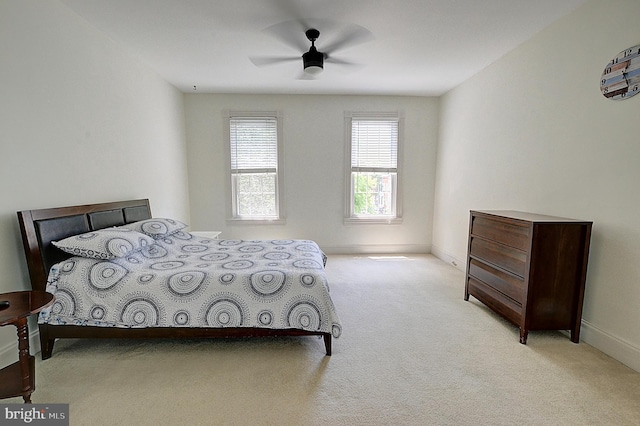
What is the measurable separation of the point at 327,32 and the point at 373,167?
252 centimetres

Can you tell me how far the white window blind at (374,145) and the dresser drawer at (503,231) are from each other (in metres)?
2.18

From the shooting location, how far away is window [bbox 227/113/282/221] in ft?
15.5

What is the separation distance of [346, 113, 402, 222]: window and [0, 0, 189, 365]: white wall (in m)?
2.94

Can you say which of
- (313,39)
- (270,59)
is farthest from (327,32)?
(270,59)

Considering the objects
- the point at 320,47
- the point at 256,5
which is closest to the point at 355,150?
the point at 320,47

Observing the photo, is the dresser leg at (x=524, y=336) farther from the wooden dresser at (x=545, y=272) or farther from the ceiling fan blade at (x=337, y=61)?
the ceiling fan blade at (x=337, y=61)

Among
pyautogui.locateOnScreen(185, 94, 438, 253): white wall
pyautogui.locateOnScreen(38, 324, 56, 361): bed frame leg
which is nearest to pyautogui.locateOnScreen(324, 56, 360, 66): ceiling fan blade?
pyautogui.locateOnScreen(185, 94, 438, 253): white wall

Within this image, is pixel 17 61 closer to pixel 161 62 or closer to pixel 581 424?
pixel 161 62

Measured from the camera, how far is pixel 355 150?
488cm

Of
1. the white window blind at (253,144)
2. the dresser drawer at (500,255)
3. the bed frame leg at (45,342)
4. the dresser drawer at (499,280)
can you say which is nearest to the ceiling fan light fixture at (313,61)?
the white window blind at (253,144)

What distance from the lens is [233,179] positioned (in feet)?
15.9

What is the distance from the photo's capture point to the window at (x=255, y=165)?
186 inches

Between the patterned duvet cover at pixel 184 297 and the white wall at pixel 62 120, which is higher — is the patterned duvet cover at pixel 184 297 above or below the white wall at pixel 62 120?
below

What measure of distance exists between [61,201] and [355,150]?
381 centimetres
